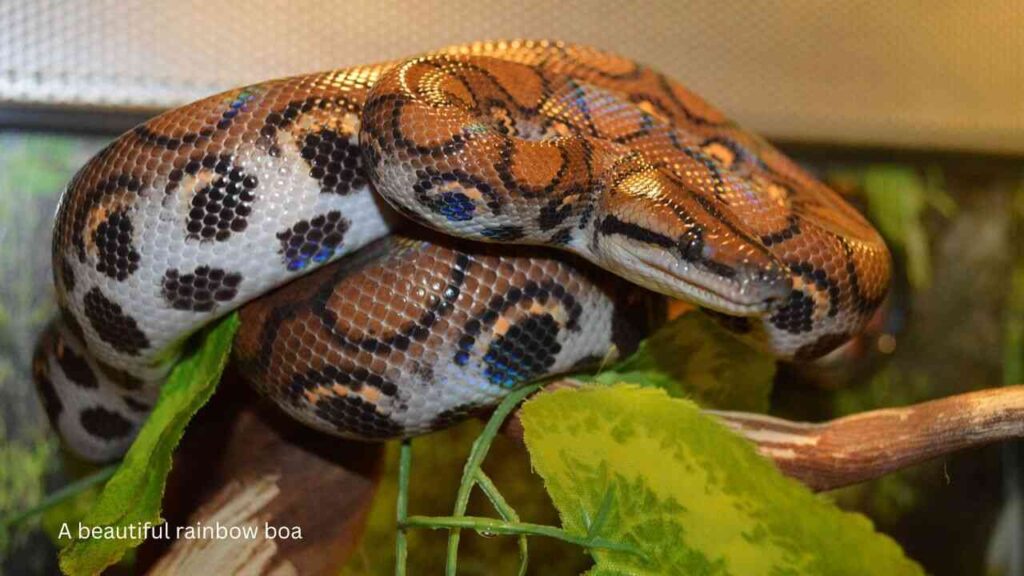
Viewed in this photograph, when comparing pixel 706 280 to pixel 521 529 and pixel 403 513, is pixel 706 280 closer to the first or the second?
pixel 521 529

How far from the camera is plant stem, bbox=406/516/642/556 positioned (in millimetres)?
1396

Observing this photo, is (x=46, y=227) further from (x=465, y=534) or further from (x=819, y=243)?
(x=819, y=243)

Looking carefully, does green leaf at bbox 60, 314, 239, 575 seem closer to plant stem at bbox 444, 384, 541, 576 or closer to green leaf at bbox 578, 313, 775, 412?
plant stem at bbox 444, 384, 541, 576

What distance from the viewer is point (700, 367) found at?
183 cm

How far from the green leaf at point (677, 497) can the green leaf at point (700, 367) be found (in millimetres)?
244

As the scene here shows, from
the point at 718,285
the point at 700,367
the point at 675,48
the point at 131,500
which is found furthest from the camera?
the point at 675,48

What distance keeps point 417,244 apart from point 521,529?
0.56m

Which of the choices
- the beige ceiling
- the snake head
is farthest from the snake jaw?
the beige ceiling

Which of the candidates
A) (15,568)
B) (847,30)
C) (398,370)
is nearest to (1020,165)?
(847,30)

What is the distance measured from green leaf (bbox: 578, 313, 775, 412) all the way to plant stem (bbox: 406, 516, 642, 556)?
1.18ft

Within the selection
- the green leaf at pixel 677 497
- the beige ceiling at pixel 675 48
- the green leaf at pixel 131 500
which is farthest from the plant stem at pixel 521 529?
the beige ceiling at pixel 675 48

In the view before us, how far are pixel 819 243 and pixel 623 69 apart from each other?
0.67 metres

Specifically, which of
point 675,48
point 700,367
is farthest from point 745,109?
point 700,367

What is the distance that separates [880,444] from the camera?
Result: 158 cm
